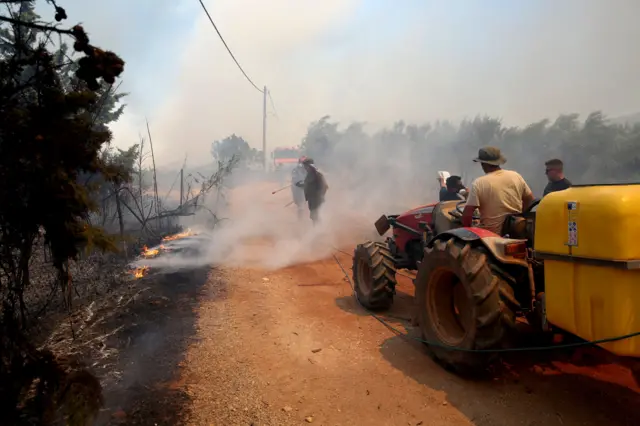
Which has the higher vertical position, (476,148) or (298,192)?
(476,148)

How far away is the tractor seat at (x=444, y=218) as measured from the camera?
5159 millimetres

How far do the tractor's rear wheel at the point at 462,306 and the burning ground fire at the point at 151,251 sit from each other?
17.4 feet

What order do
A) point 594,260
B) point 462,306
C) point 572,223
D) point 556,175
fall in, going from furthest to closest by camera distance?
point 556,175, point 462,306, point 572,223, point 594,260

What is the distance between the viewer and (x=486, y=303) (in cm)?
326

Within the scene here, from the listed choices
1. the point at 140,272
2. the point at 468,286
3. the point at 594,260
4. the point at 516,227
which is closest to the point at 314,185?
the point at 140,272

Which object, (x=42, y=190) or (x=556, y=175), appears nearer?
(x=42, y=190)

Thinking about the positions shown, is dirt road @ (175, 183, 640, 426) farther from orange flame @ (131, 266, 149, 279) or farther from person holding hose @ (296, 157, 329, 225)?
person holding hose @ (296, 157, 329, 225)

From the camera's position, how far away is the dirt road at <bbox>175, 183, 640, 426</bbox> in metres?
3.11

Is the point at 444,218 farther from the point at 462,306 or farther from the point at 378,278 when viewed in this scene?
the point at 462,306

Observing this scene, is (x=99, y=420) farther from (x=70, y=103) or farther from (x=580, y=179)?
(x=580, y=179)

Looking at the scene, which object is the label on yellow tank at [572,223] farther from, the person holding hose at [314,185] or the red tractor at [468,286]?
the person holding hose at [314,185]

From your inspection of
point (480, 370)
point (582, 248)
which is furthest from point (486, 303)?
point (582, 248)

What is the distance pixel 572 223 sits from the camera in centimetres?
276

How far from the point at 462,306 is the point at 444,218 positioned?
5.18 ft
